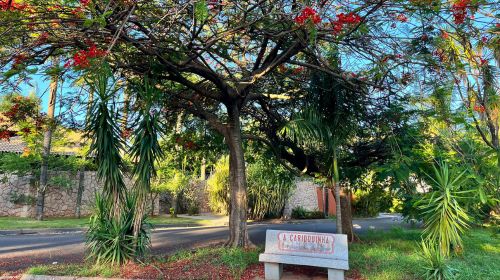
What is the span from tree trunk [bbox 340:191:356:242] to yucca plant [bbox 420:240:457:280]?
5051 mm

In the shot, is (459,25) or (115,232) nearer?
(459,25)

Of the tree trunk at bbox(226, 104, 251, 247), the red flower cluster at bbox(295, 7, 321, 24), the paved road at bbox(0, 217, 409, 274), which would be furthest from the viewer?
the tree trunk at bbox(226, 104, 251, 247)

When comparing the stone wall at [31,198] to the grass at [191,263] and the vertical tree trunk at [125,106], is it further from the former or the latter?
the grass at [191,263]

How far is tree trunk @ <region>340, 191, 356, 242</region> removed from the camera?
1177 cm

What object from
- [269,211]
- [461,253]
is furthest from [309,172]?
[269,211]

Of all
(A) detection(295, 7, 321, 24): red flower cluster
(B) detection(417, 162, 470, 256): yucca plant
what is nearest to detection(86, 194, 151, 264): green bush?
(A) detection(295, 7, 321, 24): red flower cluster

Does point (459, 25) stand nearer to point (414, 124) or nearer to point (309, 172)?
point (414, 124)

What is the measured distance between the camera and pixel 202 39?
8.20 metres

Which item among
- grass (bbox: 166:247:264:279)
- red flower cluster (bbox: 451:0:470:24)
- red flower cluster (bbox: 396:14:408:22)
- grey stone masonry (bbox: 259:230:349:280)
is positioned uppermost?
red flower cluster (bbox: 396:14:408:22)

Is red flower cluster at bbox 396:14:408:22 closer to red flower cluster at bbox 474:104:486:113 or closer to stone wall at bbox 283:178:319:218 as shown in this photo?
red flower cluster at bbox 474:104:486:113

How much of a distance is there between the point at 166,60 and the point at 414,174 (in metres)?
6.64

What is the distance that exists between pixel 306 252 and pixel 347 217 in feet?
16.9

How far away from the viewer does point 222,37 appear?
742cm

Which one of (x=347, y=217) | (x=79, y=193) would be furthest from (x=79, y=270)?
(x=79, y=193)
